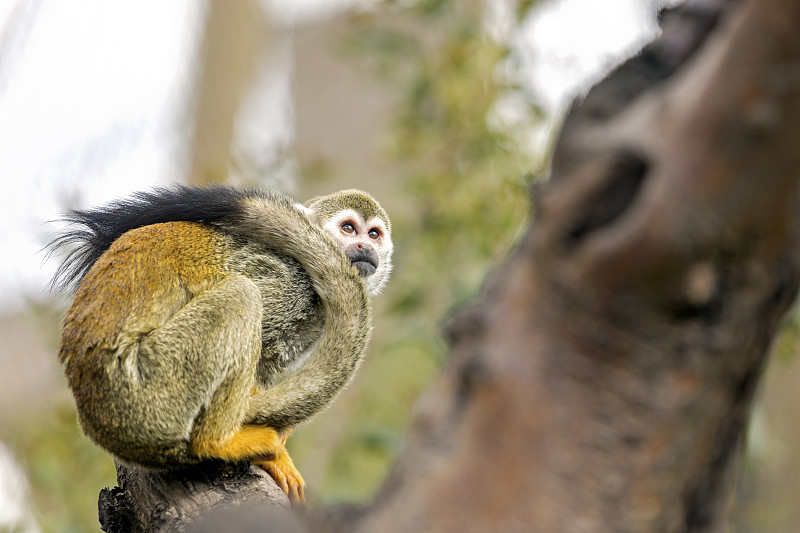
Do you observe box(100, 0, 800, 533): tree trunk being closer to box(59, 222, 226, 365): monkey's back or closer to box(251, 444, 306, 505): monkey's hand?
box(251, 444, 306, 505): monkey's hand

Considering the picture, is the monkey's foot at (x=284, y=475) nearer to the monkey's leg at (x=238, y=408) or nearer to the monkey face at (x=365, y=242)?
A: the monkey's leg at (x=238, y=408)

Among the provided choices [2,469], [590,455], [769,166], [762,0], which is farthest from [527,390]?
[2,469]

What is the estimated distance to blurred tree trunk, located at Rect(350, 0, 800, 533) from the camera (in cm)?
110

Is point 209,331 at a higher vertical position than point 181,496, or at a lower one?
higher

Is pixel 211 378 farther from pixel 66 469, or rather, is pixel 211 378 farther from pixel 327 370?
pixel 66 469

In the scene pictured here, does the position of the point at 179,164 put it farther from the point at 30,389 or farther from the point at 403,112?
the point at 30,389

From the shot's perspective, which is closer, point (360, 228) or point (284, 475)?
point (284, 475)

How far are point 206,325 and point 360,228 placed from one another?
4.49 ft

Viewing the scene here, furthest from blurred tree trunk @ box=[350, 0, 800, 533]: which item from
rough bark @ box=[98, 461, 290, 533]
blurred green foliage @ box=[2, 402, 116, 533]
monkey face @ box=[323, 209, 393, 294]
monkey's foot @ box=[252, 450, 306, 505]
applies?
blurred green foliage @ box=[2, 402, 116, 533]

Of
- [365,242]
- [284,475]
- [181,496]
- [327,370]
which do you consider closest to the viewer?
[181,496]

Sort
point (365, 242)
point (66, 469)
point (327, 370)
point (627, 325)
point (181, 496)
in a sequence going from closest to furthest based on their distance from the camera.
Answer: point (627, 325) < point (181, 496) < point (327, 370) < point (365, 242) < point (66, 469)

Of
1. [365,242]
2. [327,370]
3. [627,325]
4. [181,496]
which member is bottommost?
[181,496]

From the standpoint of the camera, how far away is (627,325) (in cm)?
116

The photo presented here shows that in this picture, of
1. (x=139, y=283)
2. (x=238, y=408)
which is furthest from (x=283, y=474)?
(x=139, y=283)
